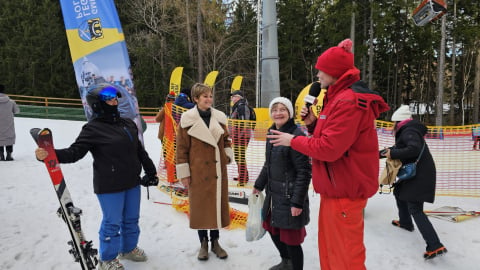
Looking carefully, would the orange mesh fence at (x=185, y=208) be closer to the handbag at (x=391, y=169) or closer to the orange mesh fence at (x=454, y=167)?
the handbag at (x=391, y=169)

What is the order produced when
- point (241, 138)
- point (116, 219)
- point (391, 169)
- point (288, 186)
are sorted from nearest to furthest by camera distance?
point (288, 186) → point (116, 219) → point (391, 169) → point (241, 138)

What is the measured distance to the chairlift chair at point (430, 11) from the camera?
354 inches

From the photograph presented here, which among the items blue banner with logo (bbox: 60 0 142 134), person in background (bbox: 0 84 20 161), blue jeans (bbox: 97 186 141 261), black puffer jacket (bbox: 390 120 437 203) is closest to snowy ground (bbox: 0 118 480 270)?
blue jeans (bbox: 97 186 141 261)

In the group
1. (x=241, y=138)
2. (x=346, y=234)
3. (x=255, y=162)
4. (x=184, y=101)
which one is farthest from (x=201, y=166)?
(x=255, y=162)

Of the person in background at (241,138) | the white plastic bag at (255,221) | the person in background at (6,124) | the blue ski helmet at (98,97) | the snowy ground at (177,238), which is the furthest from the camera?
the person in background at (6,124)

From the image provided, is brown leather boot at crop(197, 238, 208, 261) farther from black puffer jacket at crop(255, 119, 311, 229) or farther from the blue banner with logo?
the blue banner with logo

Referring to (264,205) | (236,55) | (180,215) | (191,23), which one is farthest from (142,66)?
(264,205)

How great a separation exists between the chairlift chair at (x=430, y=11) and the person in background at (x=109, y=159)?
32.5 ft

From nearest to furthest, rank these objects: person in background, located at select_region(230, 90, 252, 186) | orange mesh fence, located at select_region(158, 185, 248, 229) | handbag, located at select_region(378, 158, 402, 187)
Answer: handbag, located at select_region(378, 158, 402, 187) < orange mesh fence, located at select_region(158, 185, 248, 229) < person in background, located at select_region(230, 90, 252, 186)

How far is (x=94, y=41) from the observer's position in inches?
188

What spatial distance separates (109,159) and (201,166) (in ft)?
2.77

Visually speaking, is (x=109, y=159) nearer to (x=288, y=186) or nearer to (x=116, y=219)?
(x=116, y=219)

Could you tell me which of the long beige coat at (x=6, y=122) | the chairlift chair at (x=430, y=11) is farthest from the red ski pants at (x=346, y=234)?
the chairlift chair at (x=430, y=11)

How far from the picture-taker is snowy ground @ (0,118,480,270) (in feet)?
10.2
